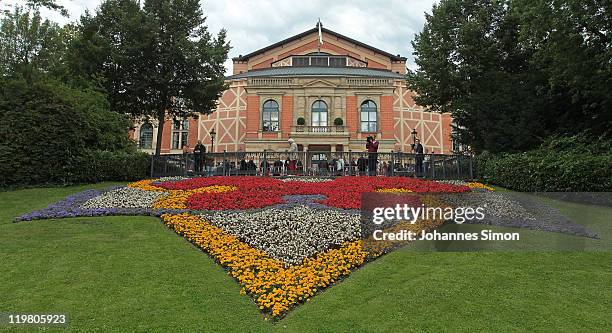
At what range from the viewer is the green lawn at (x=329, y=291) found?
5801 mm

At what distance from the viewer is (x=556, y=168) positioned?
15961 millimetres

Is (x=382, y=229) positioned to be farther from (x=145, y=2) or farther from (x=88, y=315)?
(x=145, y=2)

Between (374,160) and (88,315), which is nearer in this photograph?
(88,315)

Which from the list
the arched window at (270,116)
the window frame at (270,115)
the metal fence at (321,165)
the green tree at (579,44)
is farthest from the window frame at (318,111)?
the green tree at (579,44)

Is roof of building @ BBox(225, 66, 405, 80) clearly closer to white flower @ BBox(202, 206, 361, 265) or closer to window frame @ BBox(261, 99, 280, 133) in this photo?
window frame @ BBox(261, 99, 280, 133)

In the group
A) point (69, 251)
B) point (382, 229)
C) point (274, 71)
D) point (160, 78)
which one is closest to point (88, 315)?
point (69, 251)

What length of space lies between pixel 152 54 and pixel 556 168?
23.7 metres

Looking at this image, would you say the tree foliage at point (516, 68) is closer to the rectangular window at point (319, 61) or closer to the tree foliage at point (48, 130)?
the tree foliage at point (48, 130)

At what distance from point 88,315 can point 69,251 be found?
3.21 meters

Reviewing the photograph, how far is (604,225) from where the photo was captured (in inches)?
439

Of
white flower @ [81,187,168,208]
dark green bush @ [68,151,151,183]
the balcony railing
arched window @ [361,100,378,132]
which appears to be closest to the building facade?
arched window @ [361,100,378,132]

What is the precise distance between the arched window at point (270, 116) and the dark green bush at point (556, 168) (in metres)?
27.8

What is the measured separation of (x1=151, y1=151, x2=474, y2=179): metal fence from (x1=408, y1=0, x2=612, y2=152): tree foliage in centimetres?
326

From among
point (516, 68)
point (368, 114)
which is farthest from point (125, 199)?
point (368, 114)
